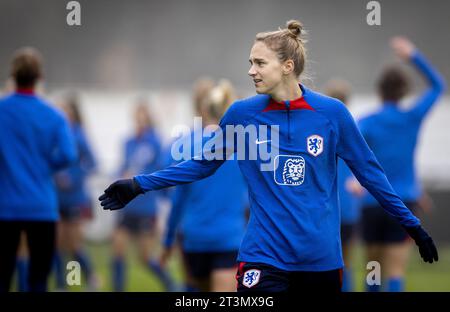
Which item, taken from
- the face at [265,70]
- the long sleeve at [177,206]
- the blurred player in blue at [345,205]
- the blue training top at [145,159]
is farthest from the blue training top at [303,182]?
the blue training top at [145,159]

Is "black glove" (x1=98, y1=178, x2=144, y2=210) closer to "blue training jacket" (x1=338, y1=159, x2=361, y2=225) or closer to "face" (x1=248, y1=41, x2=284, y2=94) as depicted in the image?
"face" (x1=248, y1=41, x2=284, y2=94)

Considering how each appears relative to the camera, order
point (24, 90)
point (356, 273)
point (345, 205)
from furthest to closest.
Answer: point (356, 273) → point (345, 205) → point (24, 90)

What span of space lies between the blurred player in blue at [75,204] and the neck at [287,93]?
6.09 m

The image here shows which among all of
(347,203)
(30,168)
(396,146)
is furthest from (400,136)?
(30,168)

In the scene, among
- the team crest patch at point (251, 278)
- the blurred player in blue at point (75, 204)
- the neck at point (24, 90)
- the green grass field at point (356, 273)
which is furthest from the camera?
the green grass field at point (356, 273)

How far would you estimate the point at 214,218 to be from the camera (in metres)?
7.00

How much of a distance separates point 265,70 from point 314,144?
1.42ft

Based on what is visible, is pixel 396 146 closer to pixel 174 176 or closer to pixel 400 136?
pixel 400 136

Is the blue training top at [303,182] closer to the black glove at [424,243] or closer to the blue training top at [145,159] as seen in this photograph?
the black glove at [424,243]

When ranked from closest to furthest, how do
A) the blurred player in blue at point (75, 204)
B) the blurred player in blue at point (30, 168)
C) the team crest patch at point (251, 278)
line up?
the team crest patch at point (251, 278) < the blurred player in blue at point (30, 168) < the blurred player in blue at point (75, 204)

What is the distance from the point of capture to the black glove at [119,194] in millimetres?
4871

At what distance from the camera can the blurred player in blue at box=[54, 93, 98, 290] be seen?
34.9 ft

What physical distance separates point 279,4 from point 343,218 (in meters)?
7.74

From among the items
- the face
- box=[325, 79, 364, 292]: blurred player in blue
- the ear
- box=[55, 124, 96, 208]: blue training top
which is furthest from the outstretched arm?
box=[55, 124, 96, 208]: blue training top
